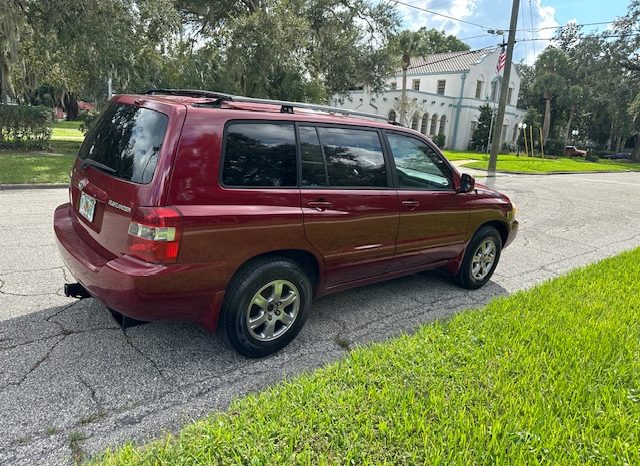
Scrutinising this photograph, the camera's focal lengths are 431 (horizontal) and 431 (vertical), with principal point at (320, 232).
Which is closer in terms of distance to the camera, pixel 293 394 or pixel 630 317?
pixel 293 394

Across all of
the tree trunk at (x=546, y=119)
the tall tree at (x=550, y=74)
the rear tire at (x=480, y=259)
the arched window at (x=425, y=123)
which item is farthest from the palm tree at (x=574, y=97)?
the rear tire at (x=480, y=259)

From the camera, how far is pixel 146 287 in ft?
8.60

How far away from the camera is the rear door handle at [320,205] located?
10.6 ft

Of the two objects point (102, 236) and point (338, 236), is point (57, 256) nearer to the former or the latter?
point (102, 236)

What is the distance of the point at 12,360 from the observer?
2969mm

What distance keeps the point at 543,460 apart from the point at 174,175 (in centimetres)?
257

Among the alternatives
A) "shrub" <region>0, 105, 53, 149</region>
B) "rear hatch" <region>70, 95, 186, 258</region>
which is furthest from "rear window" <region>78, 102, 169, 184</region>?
"shrub" <region>0, 105, 53, 149</region>

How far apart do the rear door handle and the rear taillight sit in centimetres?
101

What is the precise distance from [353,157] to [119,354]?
236 cm

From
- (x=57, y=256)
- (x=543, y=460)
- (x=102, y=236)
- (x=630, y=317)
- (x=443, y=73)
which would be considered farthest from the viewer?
(x=443, y=73)

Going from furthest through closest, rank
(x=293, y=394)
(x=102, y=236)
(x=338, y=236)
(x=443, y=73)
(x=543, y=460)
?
(x=443, y=73) < (x=338, y=236) < (x=102, y=236) < (x=293, y=394) < (x=543, y=460)

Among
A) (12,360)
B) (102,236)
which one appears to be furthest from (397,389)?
(12,360)

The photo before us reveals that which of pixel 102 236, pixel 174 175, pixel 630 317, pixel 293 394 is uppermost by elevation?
pixel 174 175

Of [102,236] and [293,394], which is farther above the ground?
[102,236]
